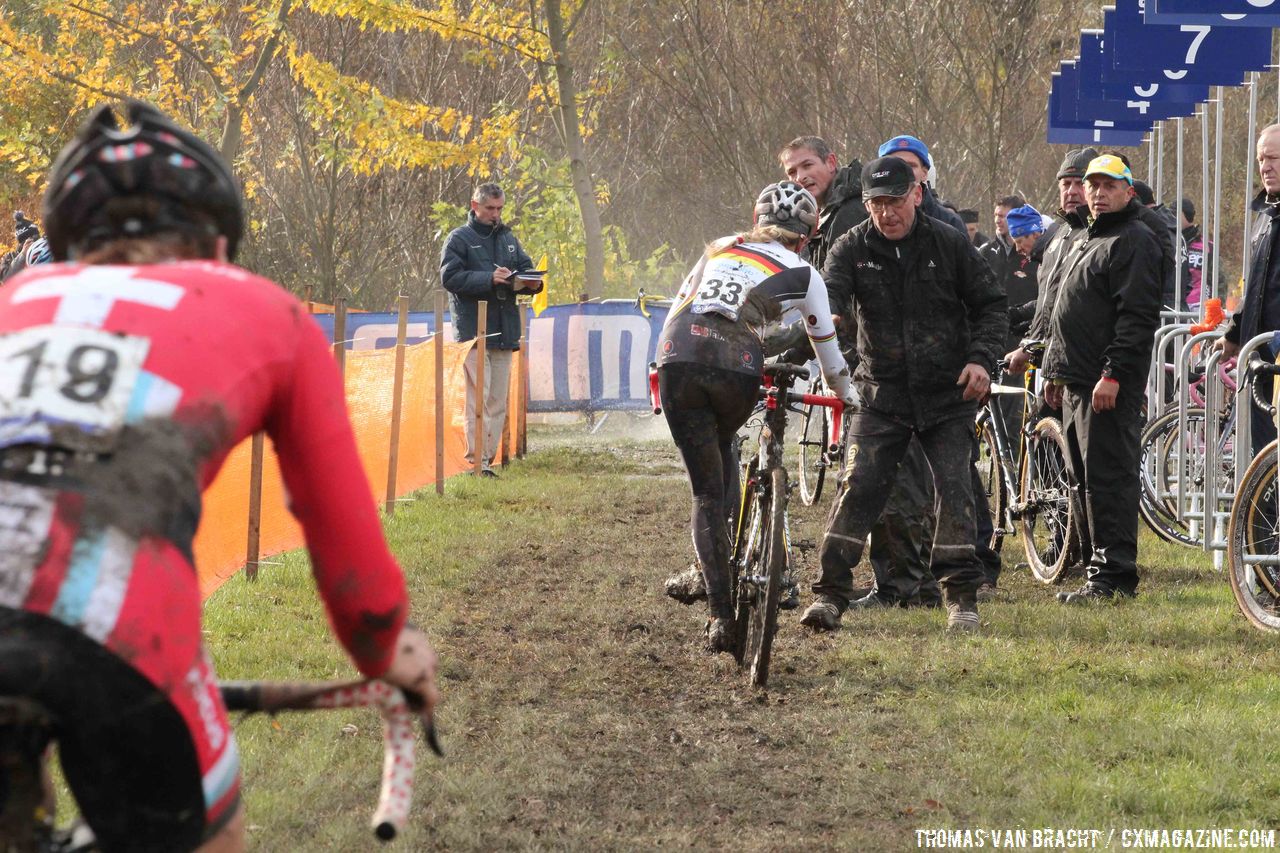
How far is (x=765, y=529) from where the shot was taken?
22.4ft

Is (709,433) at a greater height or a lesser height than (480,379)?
lesser

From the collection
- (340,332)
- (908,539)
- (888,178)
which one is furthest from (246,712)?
(340,332)

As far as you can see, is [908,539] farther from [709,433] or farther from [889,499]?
[709,433]

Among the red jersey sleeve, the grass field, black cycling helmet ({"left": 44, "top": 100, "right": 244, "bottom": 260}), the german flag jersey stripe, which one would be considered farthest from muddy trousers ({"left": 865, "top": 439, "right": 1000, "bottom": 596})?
black cycling helmet ({"left": 44, "top": 100, "right": 244, "bottom": 260})

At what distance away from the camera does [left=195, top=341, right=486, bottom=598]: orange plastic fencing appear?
8930 mm

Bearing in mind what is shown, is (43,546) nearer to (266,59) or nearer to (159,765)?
(159,765)

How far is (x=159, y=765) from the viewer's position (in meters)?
2.11

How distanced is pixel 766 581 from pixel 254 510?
3417 mm

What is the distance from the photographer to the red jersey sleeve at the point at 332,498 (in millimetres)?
2293

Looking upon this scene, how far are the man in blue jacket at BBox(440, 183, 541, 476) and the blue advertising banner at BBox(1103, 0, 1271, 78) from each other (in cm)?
565

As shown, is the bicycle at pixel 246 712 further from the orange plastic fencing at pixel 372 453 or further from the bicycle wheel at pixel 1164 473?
the bicycle wheel at pixel 1164 473

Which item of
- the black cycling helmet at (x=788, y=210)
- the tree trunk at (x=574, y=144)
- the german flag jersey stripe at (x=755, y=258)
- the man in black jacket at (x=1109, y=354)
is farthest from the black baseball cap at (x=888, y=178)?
the tree trunk at (x=574, y=144)

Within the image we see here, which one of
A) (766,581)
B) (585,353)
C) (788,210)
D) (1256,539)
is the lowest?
(766,581)

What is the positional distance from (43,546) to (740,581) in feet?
16.5
